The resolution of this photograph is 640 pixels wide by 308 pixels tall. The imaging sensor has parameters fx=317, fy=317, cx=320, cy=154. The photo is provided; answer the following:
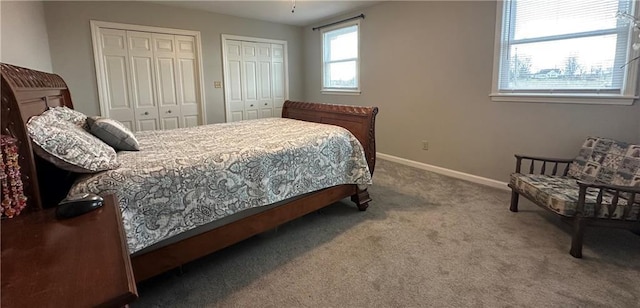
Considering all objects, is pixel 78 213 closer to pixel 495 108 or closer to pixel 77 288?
pixel 77 288

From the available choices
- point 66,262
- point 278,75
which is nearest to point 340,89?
point 278,75

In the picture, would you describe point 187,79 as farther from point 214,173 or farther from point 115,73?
point 214,173

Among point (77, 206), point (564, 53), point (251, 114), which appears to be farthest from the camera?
point (251, 114)

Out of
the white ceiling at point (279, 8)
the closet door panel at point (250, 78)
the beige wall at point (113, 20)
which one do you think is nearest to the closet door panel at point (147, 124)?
the beige wall at point (113, 20)

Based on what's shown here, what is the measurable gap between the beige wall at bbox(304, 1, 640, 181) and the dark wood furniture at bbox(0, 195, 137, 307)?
3.57 metres

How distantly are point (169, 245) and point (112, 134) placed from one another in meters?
0.83

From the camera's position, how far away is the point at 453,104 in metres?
3.85

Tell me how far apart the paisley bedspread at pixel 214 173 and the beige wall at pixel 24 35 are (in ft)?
3.58

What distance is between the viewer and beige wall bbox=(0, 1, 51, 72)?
2.36 m

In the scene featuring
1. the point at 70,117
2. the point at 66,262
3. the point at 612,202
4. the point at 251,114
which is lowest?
the point at 612,202

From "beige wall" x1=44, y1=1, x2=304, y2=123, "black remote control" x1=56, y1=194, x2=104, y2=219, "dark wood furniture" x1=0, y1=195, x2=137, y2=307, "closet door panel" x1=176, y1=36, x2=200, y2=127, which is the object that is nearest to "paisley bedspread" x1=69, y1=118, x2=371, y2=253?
"black remote control" x1=56, y1=194, x2=104, y2=219

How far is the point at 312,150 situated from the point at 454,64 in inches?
92.7

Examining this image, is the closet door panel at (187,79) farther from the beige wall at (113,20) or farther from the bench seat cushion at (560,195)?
the bench seat cushion at (560,195)

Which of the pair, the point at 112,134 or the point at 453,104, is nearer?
the point at 112,134
